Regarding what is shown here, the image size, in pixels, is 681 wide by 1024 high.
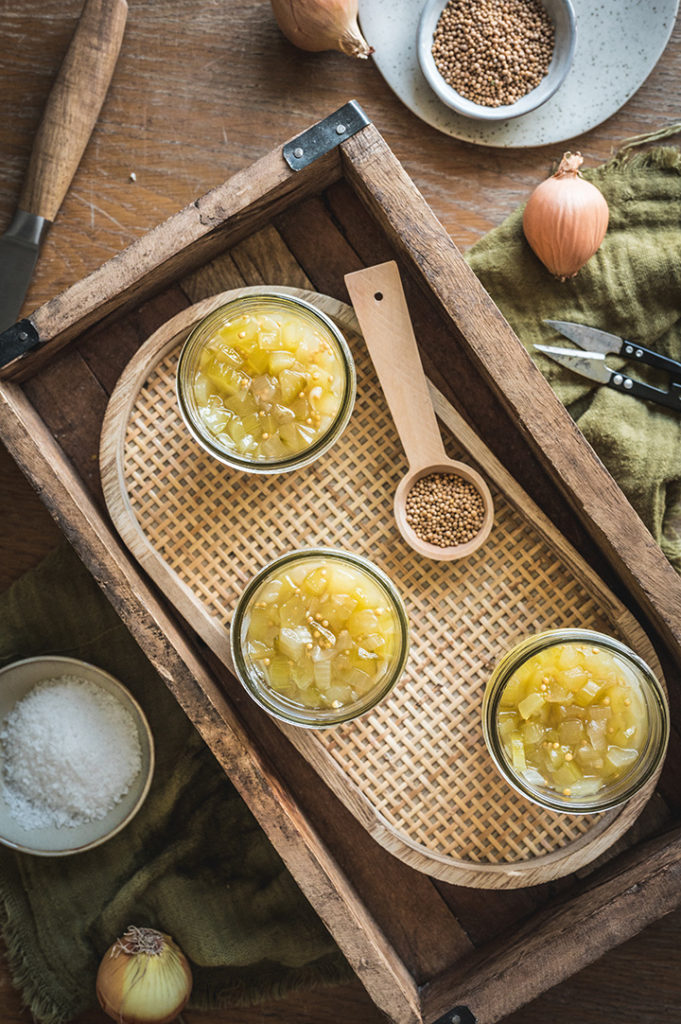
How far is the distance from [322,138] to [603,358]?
598 millimetres

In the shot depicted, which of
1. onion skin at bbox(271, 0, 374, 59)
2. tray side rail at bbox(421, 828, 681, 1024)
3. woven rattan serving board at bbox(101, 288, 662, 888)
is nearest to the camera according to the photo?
tray side rail at bbox(421, 828, 681, 1024)

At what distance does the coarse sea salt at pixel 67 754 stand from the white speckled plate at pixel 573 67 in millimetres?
1215

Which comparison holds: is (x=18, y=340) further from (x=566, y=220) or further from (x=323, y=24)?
(x=566, y=220)

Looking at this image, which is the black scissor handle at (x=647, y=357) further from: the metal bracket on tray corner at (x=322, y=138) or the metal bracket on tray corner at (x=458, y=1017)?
the metal bracket on tray corner at (x=458, y=1017)

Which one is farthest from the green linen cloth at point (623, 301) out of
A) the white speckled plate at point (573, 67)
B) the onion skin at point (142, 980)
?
the onion skin at point (142, 980)

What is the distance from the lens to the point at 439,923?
1353mm

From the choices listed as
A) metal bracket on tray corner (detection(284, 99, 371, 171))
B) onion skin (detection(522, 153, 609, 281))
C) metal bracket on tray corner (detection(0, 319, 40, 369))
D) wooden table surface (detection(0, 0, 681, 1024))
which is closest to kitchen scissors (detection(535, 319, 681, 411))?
onion skin (detection(522, 153, 609, 281))

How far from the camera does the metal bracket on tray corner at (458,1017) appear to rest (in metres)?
1.20

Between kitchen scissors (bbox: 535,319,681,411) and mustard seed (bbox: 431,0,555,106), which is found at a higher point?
mustard seed (bbox: 431,0,555,106)

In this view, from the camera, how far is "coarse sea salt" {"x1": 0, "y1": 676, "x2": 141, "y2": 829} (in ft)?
4.85

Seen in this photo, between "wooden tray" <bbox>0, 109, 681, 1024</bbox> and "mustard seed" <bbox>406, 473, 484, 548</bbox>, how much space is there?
67 mm

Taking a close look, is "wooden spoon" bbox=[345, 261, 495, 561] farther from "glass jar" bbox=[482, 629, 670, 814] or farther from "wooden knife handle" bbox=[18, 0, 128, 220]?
"wooden knife handle" bbox=[18, 0, 128, 220]

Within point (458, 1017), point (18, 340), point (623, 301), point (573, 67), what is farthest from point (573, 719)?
point (573, 67)

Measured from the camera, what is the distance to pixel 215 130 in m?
1.55
